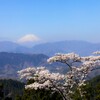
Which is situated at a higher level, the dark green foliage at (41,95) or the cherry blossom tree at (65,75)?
the dark green foliage at (41,95)

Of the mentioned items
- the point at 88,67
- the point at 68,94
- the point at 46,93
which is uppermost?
the point at 46,93

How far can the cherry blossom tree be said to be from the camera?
28375 millimetres

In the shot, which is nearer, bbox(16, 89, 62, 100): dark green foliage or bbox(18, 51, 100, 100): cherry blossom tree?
bbox(18, 51, 100, 100): cherry blossom tree

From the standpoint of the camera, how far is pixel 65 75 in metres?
30.6

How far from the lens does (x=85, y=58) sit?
31.4m

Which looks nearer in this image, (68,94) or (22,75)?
(22,75)

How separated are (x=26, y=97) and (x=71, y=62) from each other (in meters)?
53.1

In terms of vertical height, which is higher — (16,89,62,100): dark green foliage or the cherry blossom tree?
(16,89,62,100): dark green foliage

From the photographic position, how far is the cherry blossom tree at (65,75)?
28375 mm

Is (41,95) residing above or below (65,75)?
above

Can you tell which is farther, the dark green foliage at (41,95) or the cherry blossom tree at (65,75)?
the dark green foliage at (41,95)

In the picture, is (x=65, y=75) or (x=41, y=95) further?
(x=41, y=95)

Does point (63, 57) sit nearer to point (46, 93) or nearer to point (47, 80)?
point (47, 80)

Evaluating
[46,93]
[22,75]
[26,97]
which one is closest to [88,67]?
[22,75]
